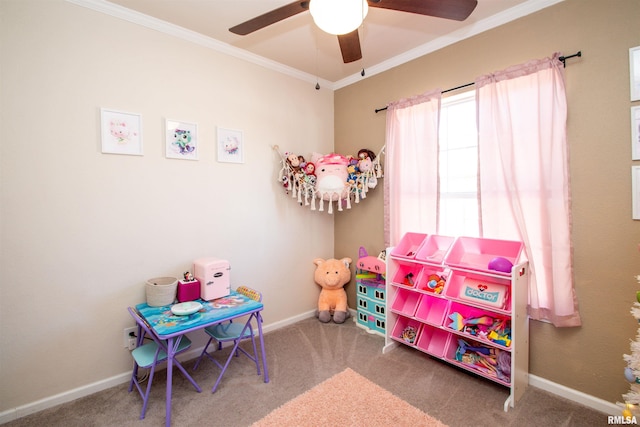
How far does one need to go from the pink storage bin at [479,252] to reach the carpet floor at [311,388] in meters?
0.82

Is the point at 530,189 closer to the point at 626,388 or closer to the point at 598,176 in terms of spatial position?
Result: the point at 598,176

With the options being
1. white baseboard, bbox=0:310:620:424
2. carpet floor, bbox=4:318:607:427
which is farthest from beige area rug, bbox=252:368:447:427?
white baseboard, bbox=0:310:620:424

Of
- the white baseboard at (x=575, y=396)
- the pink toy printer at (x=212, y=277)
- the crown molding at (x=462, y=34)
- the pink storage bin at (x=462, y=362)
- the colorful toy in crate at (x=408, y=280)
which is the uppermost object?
the crown molding at (x=462, y=34)

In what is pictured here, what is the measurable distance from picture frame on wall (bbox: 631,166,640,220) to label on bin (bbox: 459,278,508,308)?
31.9 inches

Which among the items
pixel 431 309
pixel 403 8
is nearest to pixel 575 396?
pixel 431 309

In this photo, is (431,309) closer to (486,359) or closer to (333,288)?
(486,359)

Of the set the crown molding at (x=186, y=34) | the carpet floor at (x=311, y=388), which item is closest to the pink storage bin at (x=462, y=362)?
the carpet floor at (x=311, y=388)

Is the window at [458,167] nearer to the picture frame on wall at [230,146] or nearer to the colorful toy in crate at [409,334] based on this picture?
the colorful toy in crate at [409,334]

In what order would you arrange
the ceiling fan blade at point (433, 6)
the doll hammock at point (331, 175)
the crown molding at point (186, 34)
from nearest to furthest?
the ceiling fan blade at point (433, 6), the crown molding at point (186, 34), the doll hammock at point (331, 175)

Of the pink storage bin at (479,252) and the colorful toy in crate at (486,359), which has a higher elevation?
the pink storage bin at (479,252)

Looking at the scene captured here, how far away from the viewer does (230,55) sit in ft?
8.55

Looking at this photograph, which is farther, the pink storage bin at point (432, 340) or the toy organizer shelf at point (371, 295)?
the toy organizer shelf at point (371, 295)

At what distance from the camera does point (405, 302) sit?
2.56 meters

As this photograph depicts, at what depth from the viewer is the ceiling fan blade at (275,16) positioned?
1.42 metres
